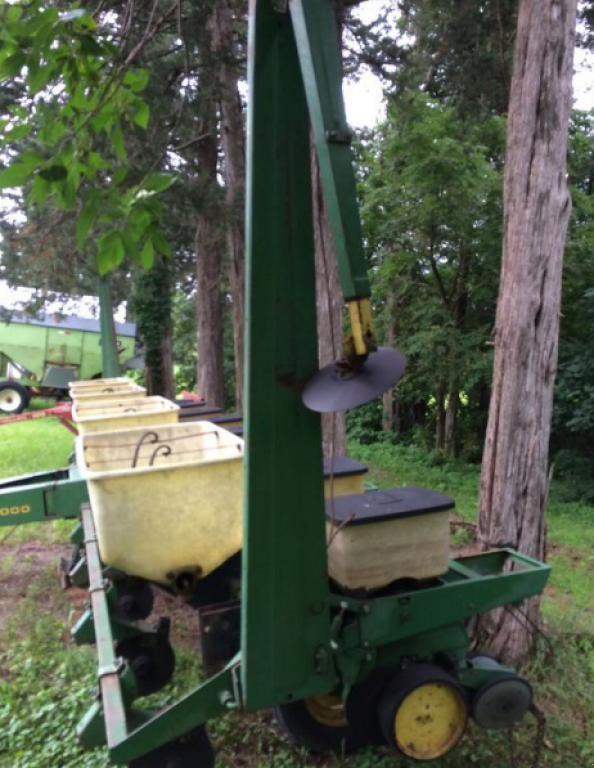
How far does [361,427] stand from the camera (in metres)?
17.2

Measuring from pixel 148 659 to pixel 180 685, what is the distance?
1.63 ft

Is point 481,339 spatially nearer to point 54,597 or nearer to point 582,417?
point 582,417

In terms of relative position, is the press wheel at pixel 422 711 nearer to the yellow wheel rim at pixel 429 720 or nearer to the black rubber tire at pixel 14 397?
the yellow wheel rim at pixel 429 720

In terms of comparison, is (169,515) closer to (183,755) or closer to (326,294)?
(183,755)

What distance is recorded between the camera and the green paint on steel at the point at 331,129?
1821mm

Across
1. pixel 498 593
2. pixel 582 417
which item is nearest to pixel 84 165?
pixel 498 593

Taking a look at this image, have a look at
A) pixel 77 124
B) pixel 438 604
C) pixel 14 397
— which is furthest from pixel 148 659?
pixel 14 397

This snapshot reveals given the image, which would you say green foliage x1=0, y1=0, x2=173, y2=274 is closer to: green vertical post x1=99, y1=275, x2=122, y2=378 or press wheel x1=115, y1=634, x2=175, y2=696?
press wheel x1=115, y1=634, x2=175, y2=696

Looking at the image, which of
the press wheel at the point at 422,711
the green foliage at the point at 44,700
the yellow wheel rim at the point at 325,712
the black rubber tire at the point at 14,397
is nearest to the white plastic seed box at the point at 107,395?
the green foliage at the point at 44,700

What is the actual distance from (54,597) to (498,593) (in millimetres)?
3788

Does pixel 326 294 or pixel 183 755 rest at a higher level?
pixel 326 294

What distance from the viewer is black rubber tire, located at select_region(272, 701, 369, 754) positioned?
2.87 metres

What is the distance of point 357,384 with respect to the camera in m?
1.86

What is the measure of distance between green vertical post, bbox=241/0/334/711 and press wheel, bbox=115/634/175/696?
4.60 ft
